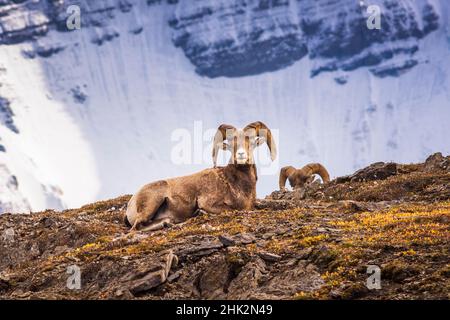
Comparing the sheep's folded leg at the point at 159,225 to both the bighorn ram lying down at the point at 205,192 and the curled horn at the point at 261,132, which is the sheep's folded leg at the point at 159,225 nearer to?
the bighorn ram lying down at the point at 205,192

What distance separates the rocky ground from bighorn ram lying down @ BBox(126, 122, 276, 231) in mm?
684

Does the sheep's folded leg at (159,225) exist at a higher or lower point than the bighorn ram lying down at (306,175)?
higher

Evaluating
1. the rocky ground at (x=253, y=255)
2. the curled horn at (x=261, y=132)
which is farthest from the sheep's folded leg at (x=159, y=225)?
the curled horn at (x=261, y=132)

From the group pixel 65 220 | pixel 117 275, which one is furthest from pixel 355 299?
pixel 65 220

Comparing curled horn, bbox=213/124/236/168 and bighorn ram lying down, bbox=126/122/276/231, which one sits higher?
curled horn, bbox=213/124/236/168

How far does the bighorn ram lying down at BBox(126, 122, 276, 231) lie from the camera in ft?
108

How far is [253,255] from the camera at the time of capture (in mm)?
25656

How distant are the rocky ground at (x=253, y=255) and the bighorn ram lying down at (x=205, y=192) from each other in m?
0.68

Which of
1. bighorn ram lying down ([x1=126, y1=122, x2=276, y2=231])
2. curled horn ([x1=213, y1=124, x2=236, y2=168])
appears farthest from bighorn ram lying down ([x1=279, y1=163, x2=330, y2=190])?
bighorn ram lying down ([x1=126, y1=122, x2=276, y2=231])

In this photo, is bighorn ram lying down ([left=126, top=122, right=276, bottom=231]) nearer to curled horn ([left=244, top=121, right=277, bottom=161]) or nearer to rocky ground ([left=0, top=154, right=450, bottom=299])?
curled horn ([left=244, top=121, right=277, bottom=161])

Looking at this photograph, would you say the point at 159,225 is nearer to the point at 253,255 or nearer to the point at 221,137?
the point at 221,137

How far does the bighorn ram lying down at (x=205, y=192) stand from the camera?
3294 cm
